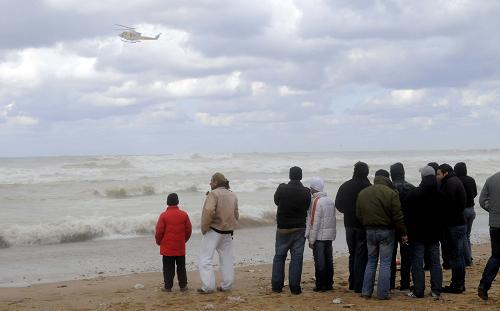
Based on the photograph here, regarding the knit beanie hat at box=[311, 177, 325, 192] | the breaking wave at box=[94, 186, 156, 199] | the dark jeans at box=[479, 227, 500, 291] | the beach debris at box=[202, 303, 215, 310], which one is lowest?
the beach debris at box=[202, 303, 215, 310]

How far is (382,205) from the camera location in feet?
23.8

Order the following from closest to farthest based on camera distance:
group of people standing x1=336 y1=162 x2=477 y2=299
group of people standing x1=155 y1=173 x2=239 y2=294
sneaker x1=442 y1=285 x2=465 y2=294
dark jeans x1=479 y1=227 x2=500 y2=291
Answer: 1. dark jeans x1=479 y1=227 x2=500 y2=291
2. group of people standing x1=336 y1=162 x2=477 y2=299
3. sneaker x1=442 y1=285 x2=465 y2=294
4. group of people standing x1=155 y1=173 x2=239 y2=294

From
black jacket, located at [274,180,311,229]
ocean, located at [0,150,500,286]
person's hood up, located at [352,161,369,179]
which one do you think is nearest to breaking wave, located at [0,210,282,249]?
ocean, located at [0,150,500,286]

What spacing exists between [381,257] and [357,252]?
470 mm

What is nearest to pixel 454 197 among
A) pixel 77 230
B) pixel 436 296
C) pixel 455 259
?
pixel 455 259

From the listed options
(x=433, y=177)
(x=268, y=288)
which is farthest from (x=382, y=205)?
(x=268, y=288)

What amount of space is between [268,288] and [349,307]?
5.91ft

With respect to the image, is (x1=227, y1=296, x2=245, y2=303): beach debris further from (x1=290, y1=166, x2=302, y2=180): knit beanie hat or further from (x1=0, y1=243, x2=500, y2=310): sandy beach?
(x1=290, y1=166, x2=302, y2=180): knit beanie hat

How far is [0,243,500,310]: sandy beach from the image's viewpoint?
7.38 metres

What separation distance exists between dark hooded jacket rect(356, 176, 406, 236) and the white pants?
6.96ft

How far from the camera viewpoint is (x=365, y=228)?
764 centimetres

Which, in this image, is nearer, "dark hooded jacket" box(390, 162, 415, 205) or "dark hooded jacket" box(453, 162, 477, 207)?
"dark hooded jacket" box(390, 162, 415, 205)

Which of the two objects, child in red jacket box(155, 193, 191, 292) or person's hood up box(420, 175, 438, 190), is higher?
person's hood up box(420, 175, 438, 190)

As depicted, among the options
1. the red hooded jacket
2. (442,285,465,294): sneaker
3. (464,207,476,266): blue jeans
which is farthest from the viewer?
(464,207,476,266): blue jeans
